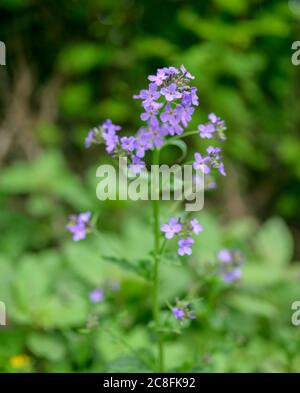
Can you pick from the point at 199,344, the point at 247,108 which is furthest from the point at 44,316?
the point at 247,108

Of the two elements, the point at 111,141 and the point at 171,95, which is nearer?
the point at 171,95

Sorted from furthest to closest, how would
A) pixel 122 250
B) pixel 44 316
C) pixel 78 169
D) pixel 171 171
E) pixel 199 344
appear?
pixel 78 169
pixel 122 250
pixel 199 344
pixel 44 316
pixel 171 171

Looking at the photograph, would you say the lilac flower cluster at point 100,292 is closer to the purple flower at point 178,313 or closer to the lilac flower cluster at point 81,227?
the lilac flower cluster at point 81,227

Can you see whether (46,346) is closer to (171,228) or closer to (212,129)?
(171,228)

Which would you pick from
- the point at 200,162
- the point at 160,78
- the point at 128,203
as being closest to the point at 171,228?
the point at 200,162

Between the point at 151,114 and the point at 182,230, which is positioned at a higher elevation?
the point at 151,114

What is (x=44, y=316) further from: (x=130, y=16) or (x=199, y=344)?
(x=130, y=16)

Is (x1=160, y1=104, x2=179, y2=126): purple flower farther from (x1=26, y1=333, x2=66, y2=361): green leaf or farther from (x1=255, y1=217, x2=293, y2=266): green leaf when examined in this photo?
(x1=255, y1=217, x2=293, y2=266): green leaf
